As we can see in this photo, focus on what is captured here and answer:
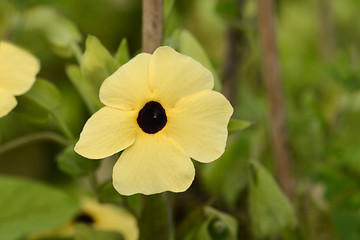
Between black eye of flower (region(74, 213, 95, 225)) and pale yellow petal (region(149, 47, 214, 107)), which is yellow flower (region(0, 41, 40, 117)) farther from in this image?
black eye of flower (region(74, 213, 95, 225))

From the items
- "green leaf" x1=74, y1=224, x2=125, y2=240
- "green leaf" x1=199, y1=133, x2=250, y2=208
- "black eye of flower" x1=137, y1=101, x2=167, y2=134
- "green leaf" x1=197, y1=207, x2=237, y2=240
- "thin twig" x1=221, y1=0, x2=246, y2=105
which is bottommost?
"green leaf" x1=199, y1=133, x2=250, y2=208

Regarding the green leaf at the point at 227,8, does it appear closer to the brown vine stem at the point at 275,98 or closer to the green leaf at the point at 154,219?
the brown vine stem at the point at 275,98

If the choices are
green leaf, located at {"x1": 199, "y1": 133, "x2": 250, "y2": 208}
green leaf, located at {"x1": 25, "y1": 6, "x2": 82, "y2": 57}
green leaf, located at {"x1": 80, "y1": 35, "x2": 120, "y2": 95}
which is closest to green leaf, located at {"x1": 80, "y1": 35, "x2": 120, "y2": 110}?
green leaf, located at {"x1": 80, "y1": 35, "x2": 120, "y2": 95}

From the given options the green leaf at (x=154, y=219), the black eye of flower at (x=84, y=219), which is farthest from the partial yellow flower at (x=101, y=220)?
the green leaf at (x=154, y=219)

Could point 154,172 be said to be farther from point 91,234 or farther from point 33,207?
point 33,207

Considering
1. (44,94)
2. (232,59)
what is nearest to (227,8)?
(232,59)

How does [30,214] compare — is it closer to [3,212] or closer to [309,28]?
[3,212]
